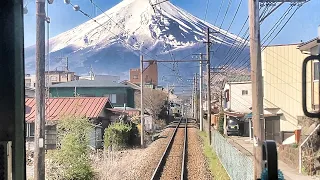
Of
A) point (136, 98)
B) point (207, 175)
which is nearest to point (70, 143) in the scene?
Answer: point (207, 175)

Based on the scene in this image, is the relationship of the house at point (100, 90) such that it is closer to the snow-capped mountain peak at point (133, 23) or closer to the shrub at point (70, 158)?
the snow-capped mountain peak at point (133, 23)

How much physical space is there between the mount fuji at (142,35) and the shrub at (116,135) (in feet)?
10.5

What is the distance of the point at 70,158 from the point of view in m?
8.34

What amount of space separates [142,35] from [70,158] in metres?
13.7

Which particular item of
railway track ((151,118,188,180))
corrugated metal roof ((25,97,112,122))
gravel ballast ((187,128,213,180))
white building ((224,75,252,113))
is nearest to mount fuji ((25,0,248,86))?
corrugated metal roof ((25,97,112,122))

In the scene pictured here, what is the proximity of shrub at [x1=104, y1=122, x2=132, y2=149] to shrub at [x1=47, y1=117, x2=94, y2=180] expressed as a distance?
6.45 metres

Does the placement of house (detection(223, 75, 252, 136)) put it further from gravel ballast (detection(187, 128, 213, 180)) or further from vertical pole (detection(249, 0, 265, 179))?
vertical pole (detection(249, 0, 265, 179))

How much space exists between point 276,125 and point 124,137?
6.83 meters

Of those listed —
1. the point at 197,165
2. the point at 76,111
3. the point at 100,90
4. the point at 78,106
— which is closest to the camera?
the point at 76,111

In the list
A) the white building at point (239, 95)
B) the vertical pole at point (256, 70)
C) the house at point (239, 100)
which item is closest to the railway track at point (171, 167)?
the vertical pole at point (256, 70)

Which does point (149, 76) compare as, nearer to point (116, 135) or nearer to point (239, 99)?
point (239, 99)

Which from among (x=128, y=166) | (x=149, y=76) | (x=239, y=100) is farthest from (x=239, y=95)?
(x=149, y=76)

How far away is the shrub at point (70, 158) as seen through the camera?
8086 millimetres

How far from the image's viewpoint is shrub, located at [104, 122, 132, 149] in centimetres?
1563
